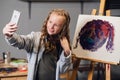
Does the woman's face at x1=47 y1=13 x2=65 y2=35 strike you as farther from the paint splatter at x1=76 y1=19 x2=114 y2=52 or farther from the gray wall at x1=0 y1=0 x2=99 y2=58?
the gray wall at x1=0 y1=0 x2=99 y2=58

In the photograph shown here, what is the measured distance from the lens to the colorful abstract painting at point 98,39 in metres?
1.73

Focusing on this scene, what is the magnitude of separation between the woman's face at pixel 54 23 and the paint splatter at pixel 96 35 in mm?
457

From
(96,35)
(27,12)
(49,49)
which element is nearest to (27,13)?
(27,12)

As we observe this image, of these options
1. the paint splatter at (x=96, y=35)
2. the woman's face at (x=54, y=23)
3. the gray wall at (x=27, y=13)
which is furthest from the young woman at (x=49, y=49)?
the gray wall at (x=27, y=13)

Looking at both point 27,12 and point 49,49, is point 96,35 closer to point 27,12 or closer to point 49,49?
point 49,49

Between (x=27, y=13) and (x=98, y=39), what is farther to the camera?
(x=27, y=13)

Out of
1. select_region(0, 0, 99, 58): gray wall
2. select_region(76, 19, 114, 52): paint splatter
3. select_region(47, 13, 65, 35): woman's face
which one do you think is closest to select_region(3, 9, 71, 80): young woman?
select_region(47, 13, 65, 35): woman's face

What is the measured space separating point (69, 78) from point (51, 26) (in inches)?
27.6

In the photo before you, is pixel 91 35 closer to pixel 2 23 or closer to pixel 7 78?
pixel 7 78

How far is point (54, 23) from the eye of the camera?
1.38m

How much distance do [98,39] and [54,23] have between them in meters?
0.54

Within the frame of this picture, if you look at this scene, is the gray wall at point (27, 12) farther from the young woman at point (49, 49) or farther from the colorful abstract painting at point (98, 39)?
the young woman at point (49, 49)

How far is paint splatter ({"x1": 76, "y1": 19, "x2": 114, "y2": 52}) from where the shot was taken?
5.79 feet

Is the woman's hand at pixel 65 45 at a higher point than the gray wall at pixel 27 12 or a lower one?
lower
